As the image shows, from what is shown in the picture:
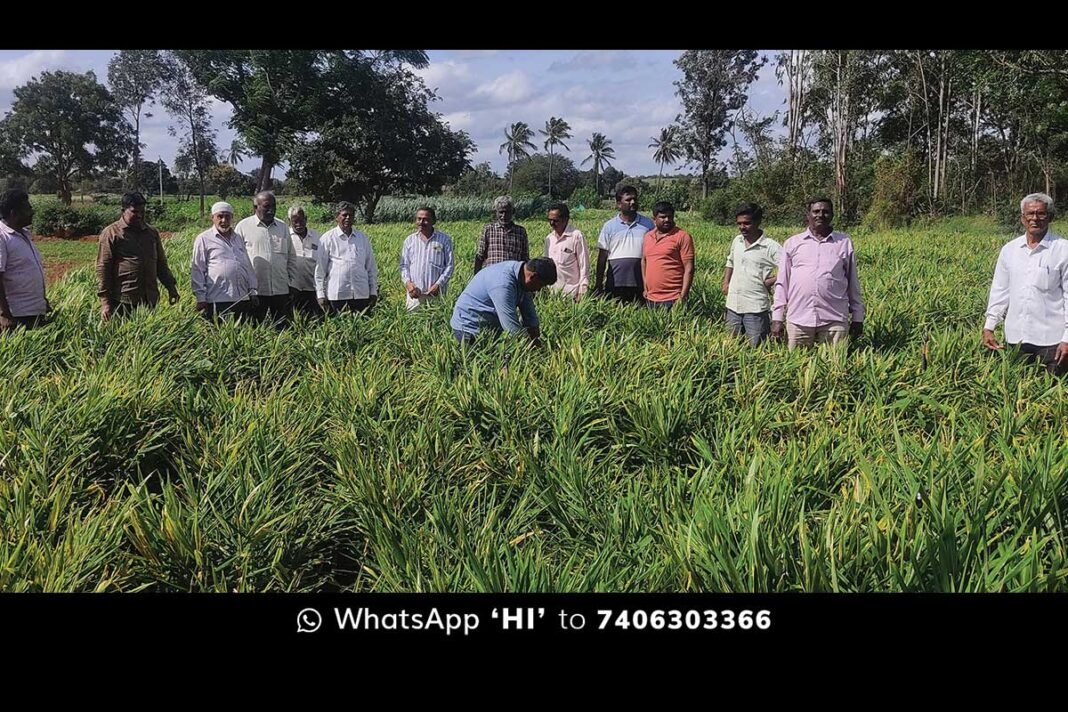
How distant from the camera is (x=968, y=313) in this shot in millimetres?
6930

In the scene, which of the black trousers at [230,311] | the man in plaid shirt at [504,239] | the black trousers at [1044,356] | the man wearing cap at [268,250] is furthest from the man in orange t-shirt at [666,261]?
the black trousers at [230,311]

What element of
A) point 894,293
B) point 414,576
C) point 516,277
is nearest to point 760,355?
point 516,277

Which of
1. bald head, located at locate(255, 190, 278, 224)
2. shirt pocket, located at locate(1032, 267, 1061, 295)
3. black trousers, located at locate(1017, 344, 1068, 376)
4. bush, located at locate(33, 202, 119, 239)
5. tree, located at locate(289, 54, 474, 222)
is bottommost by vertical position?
black trousers, located at locate(1017, 344, 1068, 376)

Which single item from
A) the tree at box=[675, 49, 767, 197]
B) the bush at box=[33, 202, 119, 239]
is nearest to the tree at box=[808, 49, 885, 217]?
the tree at box=[675, 49, 767, 197]

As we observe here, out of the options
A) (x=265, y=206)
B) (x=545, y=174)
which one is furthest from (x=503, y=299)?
(x=545, y=174)

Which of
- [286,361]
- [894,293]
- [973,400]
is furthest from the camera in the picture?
[894,293]

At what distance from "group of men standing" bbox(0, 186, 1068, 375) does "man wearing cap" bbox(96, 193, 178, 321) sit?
0.03 ft

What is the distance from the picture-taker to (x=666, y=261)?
5754mm

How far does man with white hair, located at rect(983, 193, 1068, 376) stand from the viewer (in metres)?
3.98

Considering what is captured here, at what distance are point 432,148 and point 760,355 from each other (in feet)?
106

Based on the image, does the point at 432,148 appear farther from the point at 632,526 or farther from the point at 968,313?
the point at 632,526

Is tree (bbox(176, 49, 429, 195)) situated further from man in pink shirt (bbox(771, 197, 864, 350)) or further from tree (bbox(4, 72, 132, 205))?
man in pink shirt (bbox(771, 197, 864, 350))

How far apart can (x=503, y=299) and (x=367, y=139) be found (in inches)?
1174

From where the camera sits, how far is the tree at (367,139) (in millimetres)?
31547
